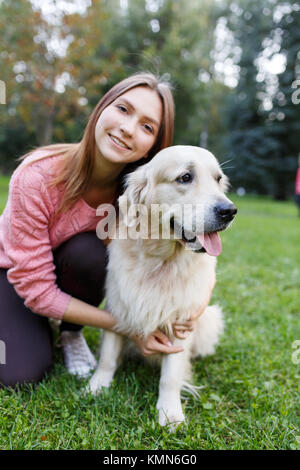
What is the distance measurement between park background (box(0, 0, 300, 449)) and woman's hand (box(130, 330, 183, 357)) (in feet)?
0.63

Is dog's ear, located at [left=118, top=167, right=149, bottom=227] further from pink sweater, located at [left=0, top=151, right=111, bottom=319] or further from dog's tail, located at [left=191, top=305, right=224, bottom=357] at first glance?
dog's tail, located at [left=191, top=305, right=224, bottom=357]

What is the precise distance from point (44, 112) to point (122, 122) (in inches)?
489

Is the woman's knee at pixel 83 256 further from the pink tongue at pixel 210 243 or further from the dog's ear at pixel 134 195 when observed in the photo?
the pink tongue at pixel 210 243

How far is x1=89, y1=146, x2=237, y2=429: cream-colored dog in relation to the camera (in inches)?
70.5

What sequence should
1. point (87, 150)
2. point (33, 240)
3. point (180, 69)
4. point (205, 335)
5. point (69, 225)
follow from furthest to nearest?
point (180, 69)
point (205, 335)
point (69, 225)
point (87, 150)
point (33, 240)

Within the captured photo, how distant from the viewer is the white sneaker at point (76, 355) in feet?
6.87

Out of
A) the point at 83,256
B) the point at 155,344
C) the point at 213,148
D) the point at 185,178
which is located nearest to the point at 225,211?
the point at 185,178

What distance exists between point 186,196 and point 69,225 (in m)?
0.76

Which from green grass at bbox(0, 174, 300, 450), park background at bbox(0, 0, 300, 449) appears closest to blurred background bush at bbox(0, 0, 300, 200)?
park background at bbox(0, 0, 300, 449)

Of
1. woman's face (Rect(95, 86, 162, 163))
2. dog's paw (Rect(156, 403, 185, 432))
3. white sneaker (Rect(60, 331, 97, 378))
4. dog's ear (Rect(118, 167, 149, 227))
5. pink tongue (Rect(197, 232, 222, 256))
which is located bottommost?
white sneaker (Rect(60, 331, 97, 378))

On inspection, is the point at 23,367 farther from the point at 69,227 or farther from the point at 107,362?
the point at 69,227

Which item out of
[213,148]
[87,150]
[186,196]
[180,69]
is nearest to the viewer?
[186,196]

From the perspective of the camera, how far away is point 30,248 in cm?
187

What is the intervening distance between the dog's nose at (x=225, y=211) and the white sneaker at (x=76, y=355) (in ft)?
3.97
